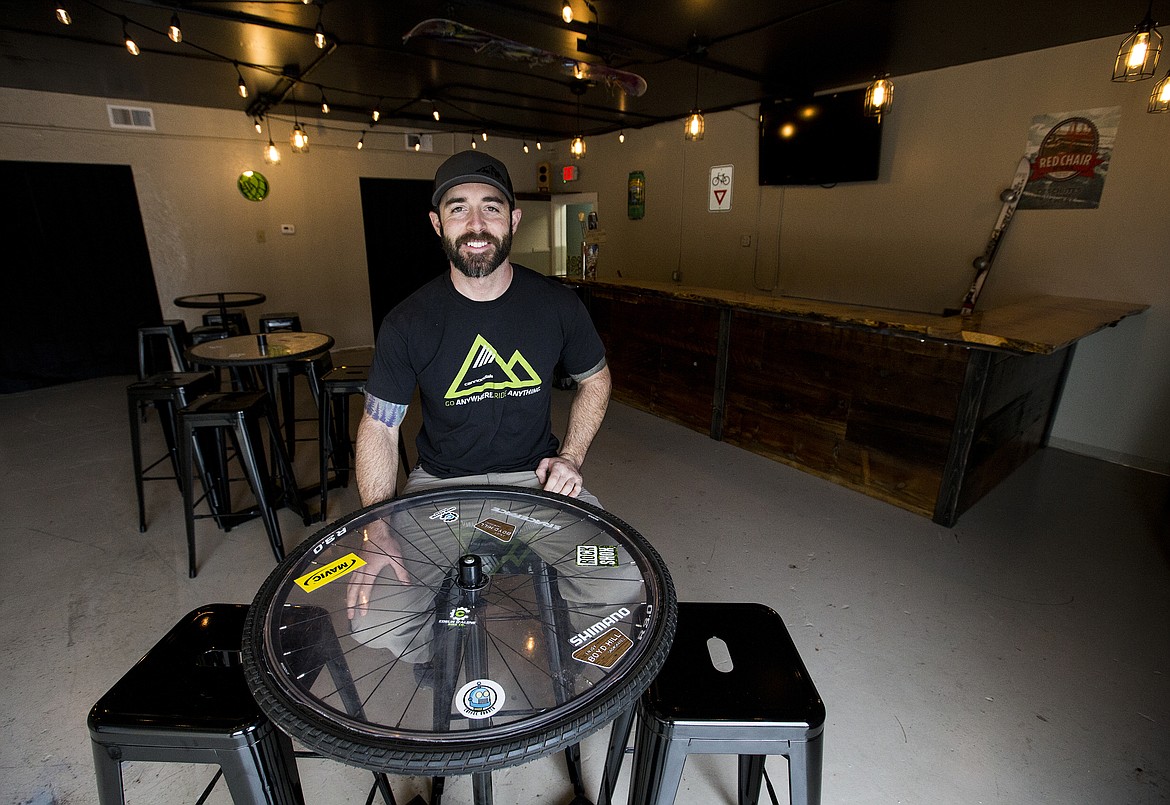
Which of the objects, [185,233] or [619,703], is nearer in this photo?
[619,703]

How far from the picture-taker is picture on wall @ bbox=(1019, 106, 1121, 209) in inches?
136

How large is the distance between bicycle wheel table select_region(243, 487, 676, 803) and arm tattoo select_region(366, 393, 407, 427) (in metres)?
0.41

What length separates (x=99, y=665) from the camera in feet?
6.37

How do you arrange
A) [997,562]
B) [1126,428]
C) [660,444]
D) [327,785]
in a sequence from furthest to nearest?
[660,444] < [1126,428] < [997,562] < [327,785]

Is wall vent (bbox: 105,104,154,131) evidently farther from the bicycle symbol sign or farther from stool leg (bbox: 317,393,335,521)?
the bicycle symbol sign

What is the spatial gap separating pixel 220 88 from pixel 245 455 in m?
4.41

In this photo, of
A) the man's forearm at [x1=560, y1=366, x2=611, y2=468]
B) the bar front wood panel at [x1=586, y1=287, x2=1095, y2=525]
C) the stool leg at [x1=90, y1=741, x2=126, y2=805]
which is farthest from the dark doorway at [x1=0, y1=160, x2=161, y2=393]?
the stool leg at [x1=90, y1=741, x2=126, y2=805]

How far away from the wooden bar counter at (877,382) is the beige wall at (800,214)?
1.13 feet

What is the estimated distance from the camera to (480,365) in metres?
1.64

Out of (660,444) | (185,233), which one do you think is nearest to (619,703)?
(660,444)

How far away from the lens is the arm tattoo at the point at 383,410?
1.62m

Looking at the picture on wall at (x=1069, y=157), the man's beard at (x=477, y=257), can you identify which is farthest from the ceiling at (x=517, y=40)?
the man's beard at (x=477, y=257)

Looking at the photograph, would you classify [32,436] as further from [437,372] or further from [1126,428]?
[1126,428]

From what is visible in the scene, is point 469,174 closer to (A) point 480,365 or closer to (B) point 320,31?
(A) point 480,365
